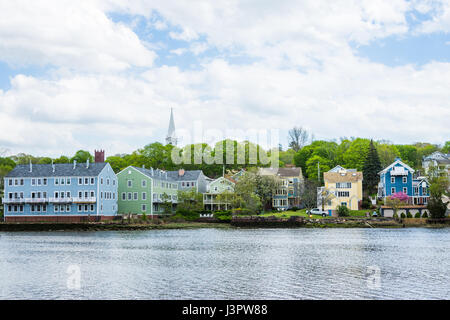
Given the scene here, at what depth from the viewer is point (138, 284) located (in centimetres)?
2680

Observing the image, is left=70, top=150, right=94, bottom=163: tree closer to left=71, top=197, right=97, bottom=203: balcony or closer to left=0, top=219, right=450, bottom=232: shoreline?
left=71, top=197, right=97, bottom=203: balcony

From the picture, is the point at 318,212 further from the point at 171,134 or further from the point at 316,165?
the point at 171,134

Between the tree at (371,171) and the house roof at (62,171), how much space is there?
48.2 m

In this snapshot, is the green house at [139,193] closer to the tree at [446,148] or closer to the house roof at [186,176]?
the house roof at [186,176]

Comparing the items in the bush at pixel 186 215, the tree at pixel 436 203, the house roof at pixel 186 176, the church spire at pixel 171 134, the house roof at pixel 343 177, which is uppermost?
the church spire at pixel 171 134

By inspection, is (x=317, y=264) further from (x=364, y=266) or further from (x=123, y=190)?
(x=123, y=190)

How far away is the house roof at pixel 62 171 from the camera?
82438mm

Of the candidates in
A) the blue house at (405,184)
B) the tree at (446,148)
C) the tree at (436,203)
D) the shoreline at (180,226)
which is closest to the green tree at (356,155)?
the blue house at (405,184)

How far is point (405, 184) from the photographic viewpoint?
287 ft

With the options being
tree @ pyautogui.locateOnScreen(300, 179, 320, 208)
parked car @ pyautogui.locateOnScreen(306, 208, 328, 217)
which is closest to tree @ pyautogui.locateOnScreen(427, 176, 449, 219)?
parked car @ pyautogui.locateOnScreen(306, 208, 328, 217)

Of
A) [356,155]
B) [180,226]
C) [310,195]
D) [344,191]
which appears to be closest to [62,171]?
[180,226]

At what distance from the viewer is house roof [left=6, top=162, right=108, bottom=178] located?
270ft

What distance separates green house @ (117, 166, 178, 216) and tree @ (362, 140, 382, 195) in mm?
36955
